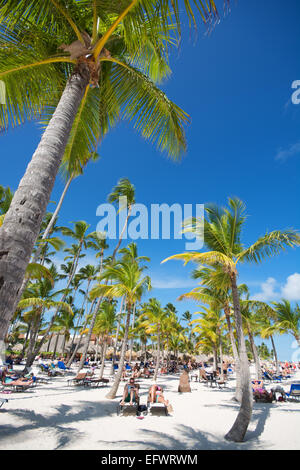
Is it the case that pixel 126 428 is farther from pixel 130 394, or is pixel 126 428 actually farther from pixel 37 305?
pixel 37 305

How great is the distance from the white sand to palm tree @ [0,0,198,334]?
507 centimetres

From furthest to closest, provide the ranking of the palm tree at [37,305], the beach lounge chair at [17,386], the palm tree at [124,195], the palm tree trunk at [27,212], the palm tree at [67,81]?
the palm tree at [124,195] → the palm tree at [37,305] → the beach lounge chair at [17,386] → the palm tree at [67,81] → the palm tree trunk at [27,212]

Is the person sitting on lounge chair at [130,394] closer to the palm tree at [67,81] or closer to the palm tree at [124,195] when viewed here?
the palm tree at [67,81]

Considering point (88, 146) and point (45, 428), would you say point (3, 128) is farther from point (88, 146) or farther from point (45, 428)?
point (45, 428)

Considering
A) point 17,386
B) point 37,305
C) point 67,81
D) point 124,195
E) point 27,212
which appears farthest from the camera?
point 124,195

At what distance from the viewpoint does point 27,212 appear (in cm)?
231

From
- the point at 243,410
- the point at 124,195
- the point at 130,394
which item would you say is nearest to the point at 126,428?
the point at 130,394

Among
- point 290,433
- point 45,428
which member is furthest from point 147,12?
point 290,433

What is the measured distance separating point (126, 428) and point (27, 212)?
6703 mm

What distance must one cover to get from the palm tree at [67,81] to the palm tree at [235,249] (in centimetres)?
362

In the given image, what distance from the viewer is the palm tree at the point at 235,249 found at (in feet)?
19.9

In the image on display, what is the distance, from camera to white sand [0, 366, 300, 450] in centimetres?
511

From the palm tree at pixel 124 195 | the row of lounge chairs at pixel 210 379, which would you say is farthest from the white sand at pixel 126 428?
the palm tree at pixel 124 195
